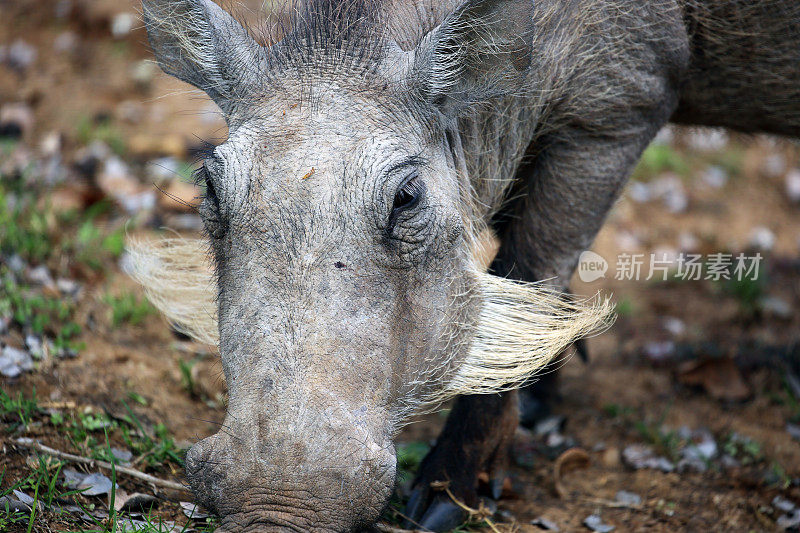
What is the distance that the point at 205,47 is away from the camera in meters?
3.07

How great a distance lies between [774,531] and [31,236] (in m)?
4.10

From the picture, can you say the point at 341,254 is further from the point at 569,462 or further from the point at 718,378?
the point at 718,378

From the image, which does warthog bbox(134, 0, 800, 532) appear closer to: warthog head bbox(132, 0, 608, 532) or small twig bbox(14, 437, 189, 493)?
warthog head bbox(132, 0, 608, 532)

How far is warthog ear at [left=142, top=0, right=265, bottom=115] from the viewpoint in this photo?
2959mm

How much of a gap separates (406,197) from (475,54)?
2.22ft

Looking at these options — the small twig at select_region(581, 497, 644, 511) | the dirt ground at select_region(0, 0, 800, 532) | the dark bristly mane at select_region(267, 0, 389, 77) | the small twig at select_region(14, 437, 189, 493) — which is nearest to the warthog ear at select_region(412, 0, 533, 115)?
the dark bristly mane at select_region(267, 0, 389, 77)

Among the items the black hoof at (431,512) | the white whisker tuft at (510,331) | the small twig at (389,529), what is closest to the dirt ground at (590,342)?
the black hoof at (431,512)

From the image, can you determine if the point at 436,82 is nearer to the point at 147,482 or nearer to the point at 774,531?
the point at 147,482

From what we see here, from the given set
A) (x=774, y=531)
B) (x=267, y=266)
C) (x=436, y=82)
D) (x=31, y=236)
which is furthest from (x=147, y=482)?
(x=774, y=531)

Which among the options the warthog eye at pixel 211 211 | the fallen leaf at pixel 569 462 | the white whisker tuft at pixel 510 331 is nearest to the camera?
the warthog eye at pixel 211 211

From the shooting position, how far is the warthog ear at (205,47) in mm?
2959

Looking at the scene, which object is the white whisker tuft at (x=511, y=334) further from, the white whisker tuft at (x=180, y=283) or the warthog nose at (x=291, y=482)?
the white whisker tuft at (x=180, y=283)

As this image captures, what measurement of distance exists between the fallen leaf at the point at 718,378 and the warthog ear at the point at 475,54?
96.0 inches

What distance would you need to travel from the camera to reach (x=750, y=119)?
4074 mm
